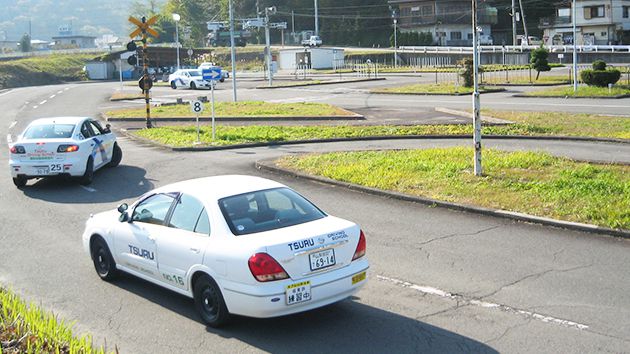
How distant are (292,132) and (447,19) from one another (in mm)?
72621

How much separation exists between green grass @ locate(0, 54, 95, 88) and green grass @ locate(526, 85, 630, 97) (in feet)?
197

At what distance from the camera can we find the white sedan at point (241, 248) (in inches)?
286

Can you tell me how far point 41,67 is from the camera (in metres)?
97.3

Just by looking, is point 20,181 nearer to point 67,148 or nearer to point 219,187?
point 67,148

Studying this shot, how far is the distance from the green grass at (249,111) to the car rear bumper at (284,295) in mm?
24503

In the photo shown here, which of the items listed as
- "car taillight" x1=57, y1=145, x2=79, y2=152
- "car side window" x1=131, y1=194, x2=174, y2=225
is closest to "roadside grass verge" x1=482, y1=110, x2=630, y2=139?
"car taillight" x1=57, y1=145, x2=79, y2=152

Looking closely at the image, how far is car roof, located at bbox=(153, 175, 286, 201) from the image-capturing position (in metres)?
8.27

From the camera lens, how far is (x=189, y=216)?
27.1 ft

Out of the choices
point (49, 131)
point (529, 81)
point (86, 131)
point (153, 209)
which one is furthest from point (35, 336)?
point (529, 81)

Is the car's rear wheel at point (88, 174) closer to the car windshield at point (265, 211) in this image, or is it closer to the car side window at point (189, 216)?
the car side window at point (189, 216)

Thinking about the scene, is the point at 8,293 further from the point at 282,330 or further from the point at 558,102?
the point at 558,102

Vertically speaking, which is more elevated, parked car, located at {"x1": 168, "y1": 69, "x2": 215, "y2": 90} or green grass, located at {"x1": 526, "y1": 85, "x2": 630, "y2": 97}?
parked car, located at {"x1": 168, "y1": 69, "x2": 215, "y2": 90}

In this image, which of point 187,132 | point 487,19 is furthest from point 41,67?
point 187,132

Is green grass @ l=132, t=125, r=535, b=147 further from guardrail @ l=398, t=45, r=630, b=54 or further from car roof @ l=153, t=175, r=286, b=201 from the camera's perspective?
guardrail @ l=398, t=45, r=630, b=54
